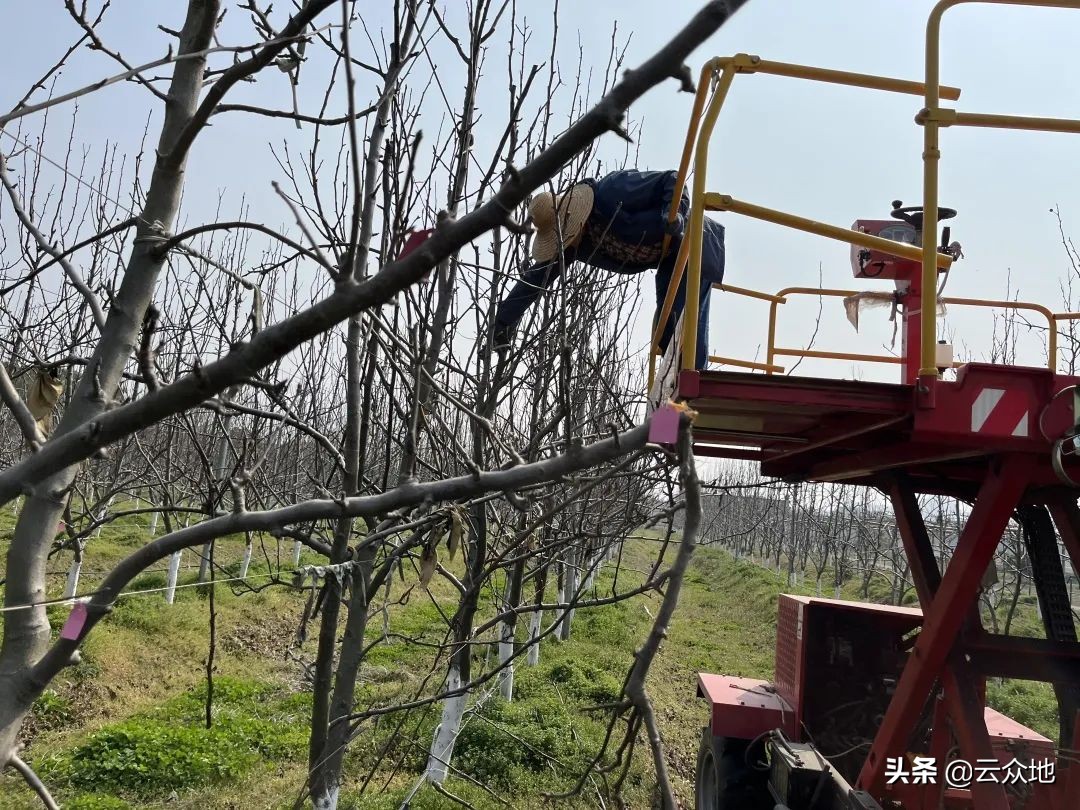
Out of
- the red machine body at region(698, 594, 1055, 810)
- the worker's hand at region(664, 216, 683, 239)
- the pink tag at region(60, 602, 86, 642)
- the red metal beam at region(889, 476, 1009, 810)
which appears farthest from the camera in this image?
the red machine body at region(698, 594, 1055, 810)

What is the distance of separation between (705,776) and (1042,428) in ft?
9.43

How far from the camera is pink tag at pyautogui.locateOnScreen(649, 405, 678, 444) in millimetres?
857

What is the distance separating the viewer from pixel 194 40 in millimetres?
1429

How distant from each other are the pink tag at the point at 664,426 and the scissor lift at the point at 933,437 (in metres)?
1.40

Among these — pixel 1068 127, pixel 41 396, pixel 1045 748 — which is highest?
pixel 1068 127

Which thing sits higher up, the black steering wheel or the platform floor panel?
the black steering wheel

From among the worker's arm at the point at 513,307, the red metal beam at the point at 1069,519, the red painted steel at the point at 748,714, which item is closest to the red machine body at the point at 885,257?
the red metal beam at the point at 1069,519

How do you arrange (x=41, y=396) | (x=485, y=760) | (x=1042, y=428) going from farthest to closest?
1. (x=485, y=760)
2. (x=1042, y=428)
3. (x=41, y=396)

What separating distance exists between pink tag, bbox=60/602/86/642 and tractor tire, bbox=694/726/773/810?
3575 mm

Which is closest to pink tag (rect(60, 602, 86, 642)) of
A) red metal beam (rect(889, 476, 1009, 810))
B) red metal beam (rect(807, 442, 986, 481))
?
red metal beam (rect(807, 442, 986, 481))

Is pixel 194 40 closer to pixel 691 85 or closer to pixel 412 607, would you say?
pixel 691 85

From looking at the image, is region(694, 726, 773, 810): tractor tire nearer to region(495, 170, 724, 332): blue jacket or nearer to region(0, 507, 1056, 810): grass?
region(0, 507, 1056, 810): grass

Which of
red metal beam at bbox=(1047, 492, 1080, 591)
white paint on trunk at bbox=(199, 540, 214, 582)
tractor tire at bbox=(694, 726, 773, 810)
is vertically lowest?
tractor tire at bbox=(694, 726, 773, 810)

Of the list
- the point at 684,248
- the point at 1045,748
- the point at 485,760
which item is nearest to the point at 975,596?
the point at 1045,748
